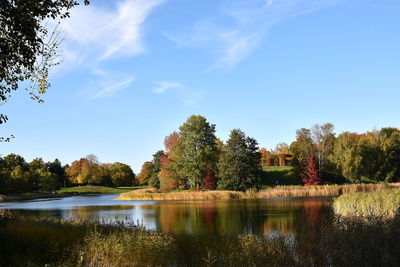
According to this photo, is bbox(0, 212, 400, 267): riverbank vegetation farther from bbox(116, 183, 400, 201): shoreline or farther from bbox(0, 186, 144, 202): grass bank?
bbox(0, 186, 144, 202): grass bank

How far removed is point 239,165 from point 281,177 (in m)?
24.6

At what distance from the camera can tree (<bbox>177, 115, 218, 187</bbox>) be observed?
74.1 m

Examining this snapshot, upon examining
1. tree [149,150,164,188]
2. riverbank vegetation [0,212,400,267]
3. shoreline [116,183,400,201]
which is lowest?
shoreline [116,183,400,201]

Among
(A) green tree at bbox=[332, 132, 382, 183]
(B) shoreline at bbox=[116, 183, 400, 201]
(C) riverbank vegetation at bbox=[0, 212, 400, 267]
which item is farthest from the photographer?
(A) green tree at bbox=[332, 132, 382, 183]

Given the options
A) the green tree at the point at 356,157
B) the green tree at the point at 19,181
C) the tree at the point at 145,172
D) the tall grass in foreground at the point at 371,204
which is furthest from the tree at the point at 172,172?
the tree at the point at 145,172

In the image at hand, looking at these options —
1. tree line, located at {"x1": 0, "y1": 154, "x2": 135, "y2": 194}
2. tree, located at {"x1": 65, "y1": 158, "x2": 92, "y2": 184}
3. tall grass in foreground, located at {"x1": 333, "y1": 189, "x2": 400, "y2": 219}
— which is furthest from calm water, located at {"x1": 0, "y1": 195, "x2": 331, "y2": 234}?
tree, located at {"x1": 65, "y1": 158, "x2": 92, "y2": 184}

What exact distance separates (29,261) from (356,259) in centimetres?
961

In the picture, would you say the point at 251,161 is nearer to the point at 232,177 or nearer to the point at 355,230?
the point at 232,177

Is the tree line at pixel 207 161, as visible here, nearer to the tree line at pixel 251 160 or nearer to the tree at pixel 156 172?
the tree line at pixel 251 160

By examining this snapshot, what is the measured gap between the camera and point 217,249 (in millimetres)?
14320

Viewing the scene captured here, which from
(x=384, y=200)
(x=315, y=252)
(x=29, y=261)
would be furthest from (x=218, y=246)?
(x=384, y=200)

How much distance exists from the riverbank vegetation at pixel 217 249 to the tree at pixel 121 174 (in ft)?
427

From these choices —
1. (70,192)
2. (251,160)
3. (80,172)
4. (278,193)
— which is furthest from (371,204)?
(80,172)

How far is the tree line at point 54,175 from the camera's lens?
310 ft
